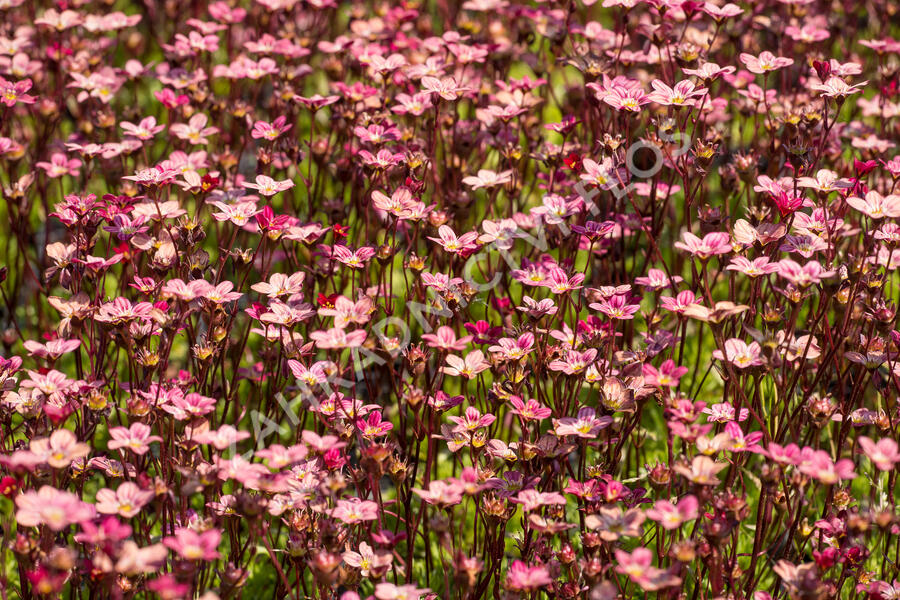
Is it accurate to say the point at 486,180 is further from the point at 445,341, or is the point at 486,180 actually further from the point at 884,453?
the point at 884,453

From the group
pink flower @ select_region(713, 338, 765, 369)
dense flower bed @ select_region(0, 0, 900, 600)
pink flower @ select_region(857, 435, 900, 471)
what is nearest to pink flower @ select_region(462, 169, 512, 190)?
dense flower bed @ select_region(0, 0, 900, 600)

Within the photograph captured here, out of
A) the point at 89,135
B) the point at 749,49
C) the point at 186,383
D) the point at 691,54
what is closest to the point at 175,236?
the point at 186,383

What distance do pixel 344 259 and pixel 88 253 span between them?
885 mm

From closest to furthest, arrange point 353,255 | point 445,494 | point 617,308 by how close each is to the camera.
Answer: point 445,494 < point 617,308 < point 353,255

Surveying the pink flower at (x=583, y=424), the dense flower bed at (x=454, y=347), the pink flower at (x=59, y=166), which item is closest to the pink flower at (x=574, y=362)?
the dense flower bed at (x=454, y=347)

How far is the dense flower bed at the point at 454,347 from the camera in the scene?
2.75m

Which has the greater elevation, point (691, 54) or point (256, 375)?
point (691, 54)

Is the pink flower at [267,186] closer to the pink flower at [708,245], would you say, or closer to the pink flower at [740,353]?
the pink flower at [708,245]

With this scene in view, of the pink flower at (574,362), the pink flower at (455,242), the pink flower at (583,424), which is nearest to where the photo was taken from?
the pink flower at (583,424)

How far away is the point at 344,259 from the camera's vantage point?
3334 mm

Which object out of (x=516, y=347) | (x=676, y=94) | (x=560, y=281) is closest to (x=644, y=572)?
(x=516, y=347)

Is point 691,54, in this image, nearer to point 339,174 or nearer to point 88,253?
point 339,174

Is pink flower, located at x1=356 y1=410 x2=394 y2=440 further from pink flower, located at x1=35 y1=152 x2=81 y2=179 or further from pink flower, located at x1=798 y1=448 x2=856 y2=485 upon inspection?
pink flower, located at x1=35 y1=152 x2=81 y2=179

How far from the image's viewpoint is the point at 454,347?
2.88 meters
